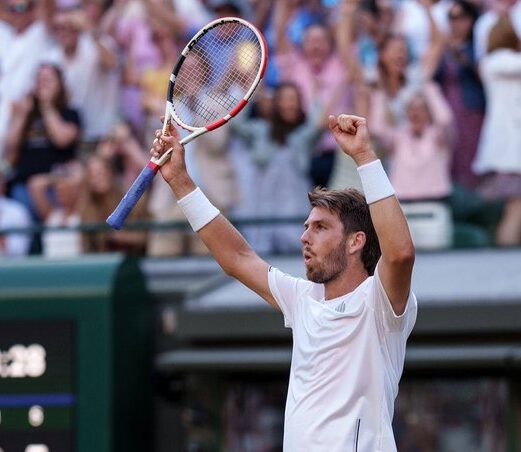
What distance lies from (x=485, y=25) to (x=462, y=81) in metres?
0.37

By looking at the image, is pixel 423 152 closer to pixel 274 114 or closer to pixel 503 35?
pixel 503 35

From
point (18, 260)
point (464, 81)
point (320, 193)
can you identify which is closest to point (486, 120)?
point (464, 81)

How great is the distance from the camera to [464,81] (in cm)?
886

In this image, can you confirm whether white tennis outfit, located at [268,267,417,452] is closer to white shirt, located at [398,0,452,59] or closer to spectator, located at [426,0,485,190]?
spectator, located at [426,0,485,190]

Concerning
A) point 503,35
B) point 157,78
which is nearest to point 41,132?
point 157,78

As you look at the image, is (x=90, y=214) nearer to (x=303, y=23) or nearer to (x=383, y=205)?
(x=303, y=23)

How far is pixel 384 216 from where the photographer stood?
407 centimetres

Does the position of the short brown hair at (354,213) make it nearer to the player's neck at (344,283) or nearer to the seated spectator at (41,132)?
the player's neck at (344,283)

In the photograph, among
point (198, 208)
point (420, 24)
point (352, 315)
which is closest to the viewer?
point (352, 315)

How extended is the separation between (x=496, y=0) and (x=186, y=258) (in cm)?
274

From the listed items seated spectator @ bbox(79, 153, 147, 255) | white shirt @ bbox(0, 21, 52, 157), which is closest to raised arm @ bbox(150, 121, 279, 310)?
seated spectator @ bbox(79, 153, 147, 255)

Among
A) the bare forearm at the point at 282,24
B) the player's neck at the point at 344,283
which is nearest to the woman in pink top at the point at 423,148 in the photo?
the bare forearm at the point at 282,24

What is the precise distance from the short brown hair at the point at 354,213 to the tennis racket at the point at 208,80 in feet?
1.54

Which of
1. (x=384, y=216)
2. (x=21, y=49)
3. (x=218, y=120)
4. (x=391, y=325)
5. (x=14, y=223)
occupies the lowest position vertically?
(x=14, y=223)
